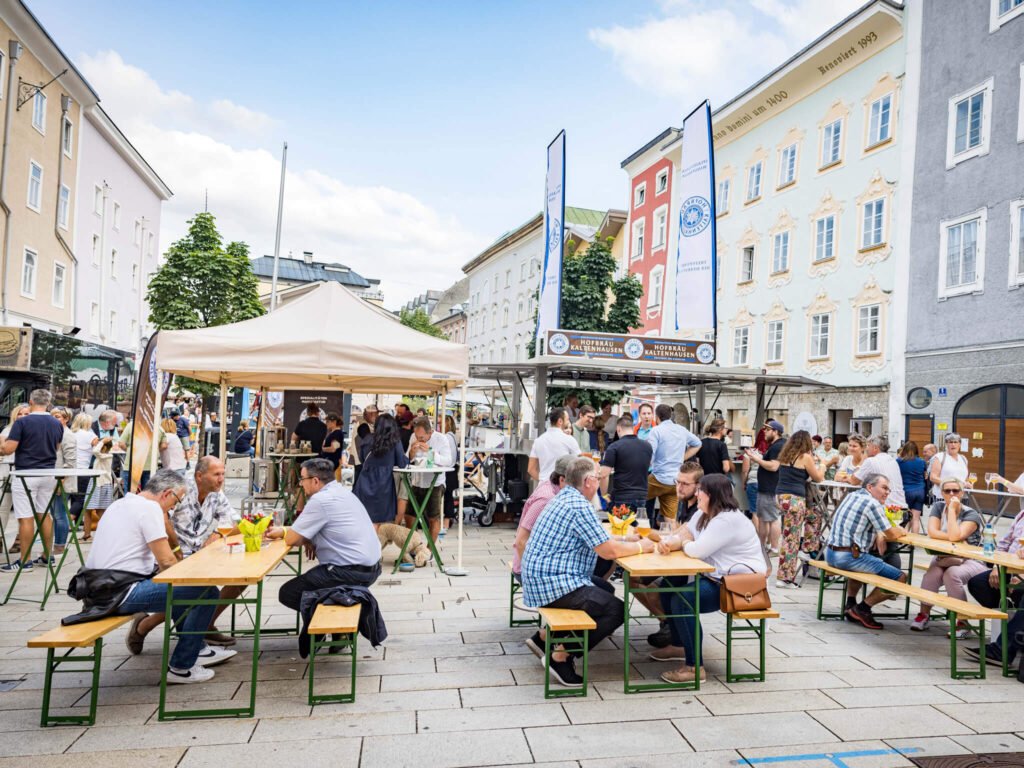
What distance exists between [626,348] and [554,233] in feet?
17.1

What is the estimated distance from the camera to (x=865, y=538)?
21.9 feet

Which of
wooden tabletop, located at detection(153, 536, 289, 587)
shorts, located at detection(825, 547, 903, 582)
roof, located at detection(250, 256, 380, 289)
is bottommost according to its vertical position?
shorts, located at detection(825, 547, 903, 582)

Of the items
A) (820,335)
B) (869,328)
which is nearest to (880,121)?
(869,328)

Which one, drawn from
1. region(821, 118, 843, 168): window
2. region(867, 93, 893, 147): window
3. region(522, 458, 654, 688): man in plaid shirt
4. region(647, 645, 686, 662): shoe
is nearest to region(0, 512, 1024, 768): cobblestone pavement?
region(647, 645, 686, 662): shoe

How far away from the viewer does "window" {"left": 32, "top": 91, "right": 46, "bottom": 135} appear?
24750 millimetres

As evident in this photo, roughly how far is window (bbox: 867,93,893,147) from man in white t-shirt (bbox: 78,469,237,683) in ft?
69.6

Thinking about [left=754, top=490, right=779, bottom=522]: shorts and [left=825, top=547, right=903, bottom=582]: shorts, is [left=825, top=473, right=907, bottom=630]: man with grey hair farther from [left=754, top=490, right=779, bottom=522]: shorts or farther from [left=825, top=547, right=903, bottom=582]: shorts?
[left=754, top=490, right=779, bottom=522]: shorts

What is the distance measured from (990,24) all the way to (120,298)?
33745 mm

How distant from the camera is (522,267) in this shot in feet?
163

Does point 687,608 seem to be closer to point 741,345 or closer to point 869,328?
point 869,328

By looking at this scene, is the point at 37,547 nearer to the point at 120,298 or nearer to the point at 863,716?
the point at 863,716

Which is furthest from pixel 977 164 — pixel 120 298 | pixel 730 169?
pixel 120 298

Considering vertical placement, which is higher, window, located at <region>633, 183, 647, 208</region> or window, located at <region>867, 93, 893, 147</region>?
window, located at <region>633, 183, 647, 208</region>

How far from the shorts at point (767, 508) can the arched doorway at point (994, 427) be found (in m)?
10.1
